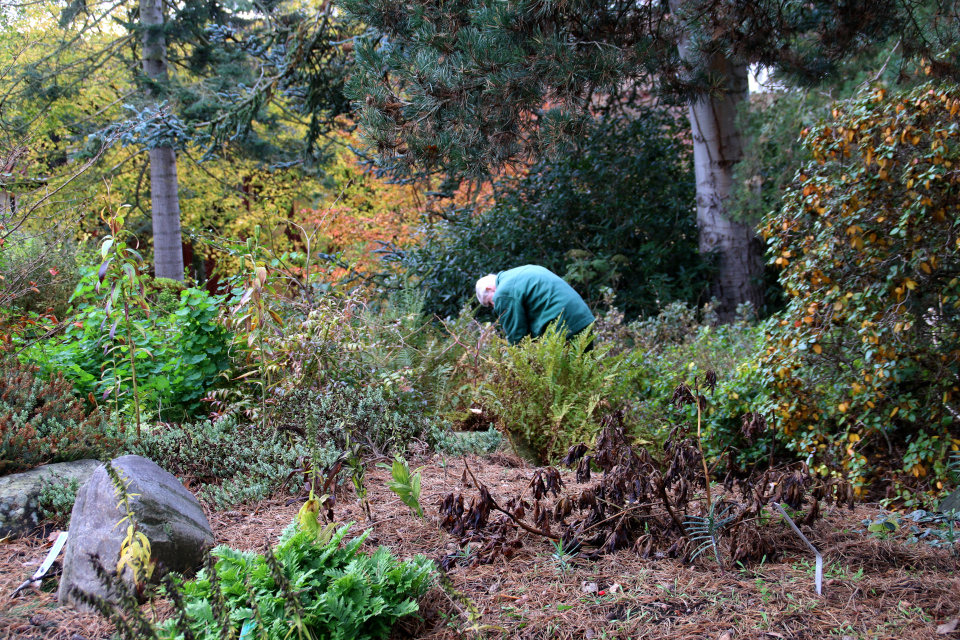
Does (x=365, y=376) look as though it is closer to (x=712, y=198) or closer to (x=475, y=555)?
(x=475, y=555)

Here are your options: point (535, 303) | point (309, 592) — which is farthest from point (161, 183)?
point (309, 592)

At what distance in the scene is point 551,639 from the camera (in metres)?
2.00

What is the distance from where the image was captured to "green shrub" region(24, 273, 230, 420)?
15.4ft

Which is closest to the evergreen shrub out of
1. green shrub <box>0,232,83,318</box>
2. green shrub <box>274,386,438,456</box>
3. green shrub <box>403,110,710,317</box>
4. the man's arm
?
green shrub <box>274,386,438,456</box>

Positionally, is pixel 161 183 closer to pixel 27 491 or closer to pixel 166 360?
pixel 166 360

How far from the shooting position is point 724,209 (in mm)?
8430

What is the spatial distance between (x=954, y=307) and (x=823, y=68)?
2.64 meters

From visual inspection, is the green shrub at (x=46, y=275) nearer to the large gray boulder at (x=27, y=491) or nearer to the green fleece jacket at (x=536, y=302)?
the large gray boulder at (x=27, y=491)

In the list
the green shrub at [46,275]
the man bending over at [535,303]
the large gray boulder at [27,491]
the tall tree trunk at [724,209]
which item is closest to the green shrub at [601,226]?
the tall tree trunk at [724,209]

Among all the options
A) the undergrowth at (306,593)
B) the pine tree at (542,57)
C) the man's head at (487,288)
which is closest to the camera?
the undergrowth at (306,593)

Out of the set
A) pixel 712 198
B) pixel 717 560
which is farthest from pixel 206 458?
pixel 712 198

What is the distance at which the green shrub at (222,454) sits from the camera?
3.62m

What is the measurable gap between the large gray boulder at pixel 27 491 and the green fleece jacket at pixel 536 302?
3.74m

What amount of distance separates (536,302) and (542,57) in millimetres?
2672
